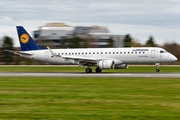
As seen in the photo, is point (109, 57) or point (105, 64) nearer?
point (105, 64)

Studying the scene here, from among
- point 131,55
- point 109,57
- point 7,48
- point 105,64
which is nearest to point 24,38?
point 109,57

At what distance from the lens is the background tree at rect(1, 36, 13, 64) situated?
102 meters

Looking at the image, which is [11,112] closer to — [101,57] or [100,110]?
[100,110]

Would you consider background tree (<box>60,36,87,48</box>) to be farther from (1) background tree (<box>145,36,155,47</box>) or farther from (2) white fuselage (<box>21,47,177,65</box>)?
(2) white fuselage (<box>21,47,177,65</box>)

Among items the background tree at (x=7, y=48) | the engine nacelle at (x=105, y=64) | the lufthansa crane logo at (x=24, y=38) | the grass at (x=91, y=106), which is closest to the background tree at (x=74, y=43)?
the background tree at (x=7, y=48)

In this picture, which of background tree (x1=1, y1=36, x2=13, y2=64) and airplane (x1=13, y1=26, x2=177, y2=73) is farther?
background tree (x1=1, y1=36, x2=13, y2=64)

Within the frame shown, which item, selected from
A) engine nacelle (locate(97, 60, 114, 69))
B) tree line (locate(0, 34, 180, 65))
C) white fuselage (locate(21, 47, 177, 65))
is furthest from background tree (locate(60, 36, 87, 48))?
engine nacelle (locate(97, 60, 114, 69))

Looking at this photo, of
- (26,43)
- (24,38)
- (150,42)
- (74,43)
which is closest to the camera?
(26,43)

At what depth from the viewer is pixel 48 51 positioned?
2002 inches

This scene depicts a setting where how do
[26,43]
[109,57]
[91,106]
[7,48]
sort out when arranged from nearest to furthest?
[91,106] → [109,57] → [26,43] → [7,48]

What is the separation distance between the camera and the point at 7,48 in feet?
349

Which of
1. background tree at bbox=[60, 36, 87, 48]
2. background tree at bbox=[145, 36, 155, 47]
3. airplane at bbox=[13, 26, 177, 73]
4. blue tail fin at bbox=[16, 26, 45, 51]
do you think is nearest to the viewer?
airplane at bbox=[13, 26, 177, 73]

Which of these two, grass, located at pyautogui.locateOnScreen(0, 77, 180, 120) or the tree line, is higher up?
the tree line

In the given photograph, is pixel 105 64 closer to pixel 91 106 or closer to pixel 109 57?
pixel 109 57
